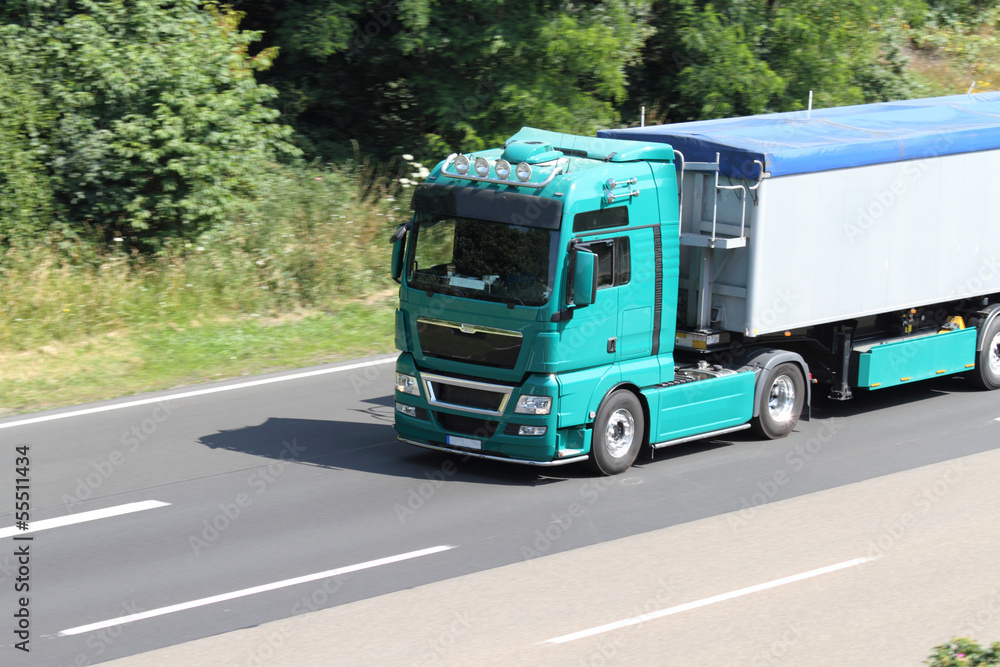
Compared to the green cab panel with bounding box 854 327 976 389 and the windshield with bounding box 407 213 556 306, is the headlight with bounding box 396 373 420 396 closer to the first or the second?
the windshield with bounding box 407 213 556 306

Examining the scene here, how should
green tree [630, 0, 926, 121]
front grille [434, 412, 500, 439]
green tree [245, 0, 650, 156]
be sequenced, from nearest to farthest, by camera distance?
front grille [434, 412, 500, 439], green tree [245, 0, 650, 156], green tree [630, 0, 926, 121]

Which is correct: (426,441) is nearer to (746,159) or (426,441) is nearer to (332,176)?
(746,159)

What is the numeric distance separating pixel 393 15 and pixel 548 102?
368 centimetres

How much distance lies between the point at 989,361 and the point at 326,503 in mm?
8556

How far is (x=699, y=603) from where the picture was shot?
8.38 m

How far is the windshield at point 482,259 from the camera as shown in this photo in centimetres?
1097

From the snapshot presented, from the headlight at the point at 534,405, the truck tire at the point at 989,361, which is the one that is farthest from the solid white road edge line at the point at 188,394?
the truck tire at the point at 989,361

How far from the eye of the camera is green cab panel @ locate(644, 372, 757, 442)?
11859 mm

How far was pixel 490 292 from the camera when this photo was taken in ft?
36.8

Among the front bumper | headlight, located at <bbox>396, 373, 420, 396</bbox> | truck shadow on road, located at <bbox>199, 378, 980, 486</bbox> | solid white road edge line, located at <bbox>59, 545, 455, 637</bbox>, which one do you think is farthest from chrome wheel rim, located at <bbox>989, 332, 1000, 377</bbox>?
solid white road edge line, located at <bbox>59, 545, 455, 637</bbox>

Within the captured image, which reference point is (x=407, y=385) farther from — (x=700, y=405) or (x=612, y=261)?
(x=700, y=405)

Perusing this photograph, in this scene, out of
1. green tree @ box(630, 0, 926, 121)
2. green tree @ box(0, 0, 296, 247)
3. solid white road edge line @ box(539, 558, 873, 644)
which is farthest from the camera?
green tree @ box(630, 0, 926, 121)

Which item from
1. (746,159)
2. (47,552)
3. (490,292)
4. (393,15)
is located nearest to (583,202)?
(490,292)

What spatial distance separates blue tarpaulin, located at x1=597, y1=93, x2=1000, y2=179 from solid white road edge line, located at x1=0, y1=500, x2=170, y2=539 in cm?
601
